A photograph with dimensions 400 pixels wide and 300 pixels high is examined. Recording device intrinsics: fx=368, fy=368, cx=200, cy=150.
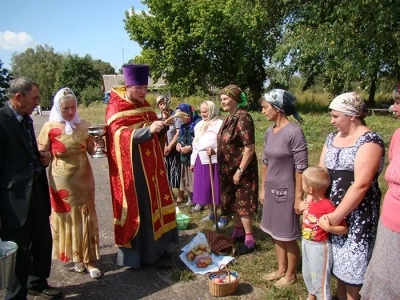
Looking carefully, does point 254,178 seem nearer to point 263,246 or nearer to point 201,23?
point 263,246

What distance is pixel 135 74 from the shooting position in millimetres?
3719

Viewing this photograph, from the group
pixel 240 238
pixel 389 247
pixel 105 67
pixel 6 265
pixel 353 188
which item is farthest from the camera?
pixel 105 67

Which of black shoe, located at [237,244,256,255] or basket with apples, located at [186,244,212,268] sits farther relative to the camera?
black shoe, located at [237,244,256,255]

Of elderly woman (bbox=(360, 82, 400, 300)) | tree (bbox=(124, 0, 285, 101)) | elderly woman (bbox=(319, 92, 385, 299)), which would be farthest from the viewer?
tree (bbox=(124, 0, 285, 101))

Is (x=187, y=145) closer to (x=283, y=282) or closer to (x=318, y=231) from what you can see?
(x=283, y=282)

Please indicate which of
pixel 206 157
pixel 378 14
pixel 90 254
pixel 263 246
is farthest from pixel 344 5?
pixel 90 254

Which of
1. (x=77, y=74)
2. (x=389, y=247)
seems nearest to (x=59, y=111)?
(x=389, y=247)

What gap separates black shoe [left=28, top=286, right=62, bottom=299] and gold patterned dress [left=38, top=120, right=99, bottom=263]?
354 mm

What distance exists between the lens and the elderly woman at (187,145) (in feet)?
19.0

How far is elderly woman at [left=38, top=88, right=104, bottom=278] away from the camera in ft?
11.8

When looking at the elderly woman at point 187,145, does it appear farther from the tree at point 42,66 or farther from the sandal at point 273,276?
the tree at point 42,66

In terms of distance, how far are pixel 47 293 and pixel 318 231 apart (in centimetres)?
255

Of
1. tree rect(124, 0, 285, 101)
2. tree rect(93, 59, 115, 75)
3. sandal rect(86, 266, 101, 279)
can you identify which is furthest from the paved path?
tree rect(93, 59, 115, 75)

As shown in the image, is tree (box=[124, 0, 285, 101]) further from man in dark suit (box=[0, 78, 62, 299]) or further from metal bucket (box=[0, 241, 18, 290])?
metal bucket (box=[0, 241, 18, 290])
